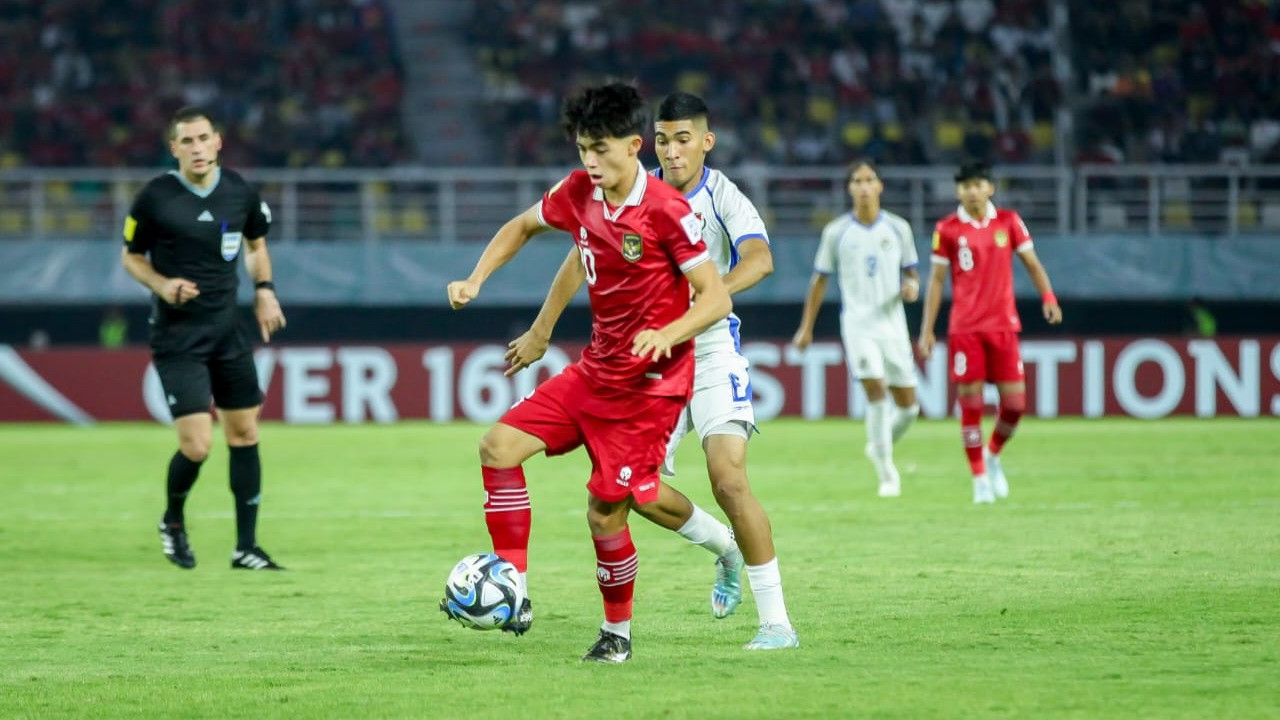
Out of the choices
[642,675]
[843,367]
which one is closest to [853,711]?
[642,675]

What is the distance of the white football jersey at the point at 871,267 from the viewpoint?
41.5 feet

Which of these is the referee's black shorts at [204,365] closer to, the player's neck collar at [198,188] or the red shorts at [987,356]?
the player's neck collar at [198,188]

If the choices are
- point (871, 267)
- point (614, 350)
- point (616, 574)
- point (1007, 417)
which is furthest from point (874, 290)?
point (616, 574)

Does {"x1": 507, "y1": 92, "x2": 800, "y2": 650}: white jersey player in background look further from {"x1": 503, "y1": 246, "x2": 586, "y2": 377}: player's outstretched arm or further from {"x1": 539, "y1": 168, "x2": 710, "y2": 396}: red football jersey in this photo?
{"x1": 539, "y1": 168, "x2": 710, "y2": 396}: red football jersey

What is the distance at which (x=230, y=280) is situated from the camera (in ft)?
29.7

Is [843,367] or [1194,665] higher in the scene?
[1194,665]

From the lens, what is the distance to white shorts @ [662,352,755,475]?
6.37 m

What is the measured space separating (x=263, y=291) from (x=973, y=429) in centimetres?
494

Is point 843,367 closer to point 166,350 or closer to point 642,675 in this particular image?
point 166,350

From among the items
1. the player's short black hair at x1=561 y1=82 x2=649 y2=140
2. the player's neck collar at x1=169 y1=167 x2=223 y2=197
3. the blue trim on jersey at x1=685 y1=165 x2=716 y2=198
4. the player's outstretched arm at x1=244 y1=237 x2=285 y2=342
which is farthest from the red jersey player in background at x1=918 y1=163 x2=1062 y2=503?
the player's short black hair at x1=561 y1=82 x2=649 y2=140

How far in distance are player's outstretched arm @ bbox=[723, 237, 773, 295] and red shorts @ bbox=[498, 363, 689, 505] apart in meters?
0.57

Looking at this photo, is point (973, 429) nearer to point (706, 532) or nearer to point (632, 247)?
point (706, 532)

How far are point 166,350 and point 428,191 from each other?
1642 cm

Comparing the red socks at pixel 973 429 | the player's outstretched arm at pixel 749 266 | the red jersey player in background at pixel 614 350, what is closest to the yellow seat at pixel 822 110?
the red socks at pixel 973 429
